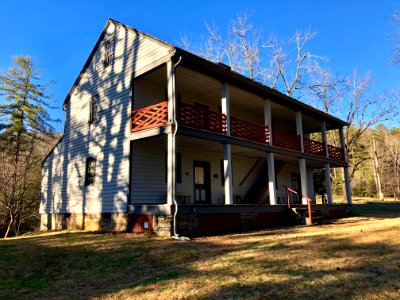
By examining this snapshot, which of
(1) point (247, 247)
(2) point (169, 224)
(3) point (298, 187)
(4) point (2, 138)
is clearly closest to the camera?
(1) point (247, 247)

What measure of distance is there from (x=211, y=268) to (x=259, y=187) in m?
13.6

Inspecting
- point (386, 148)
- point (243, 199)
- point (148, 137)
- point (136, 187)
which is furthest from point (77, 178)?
point (386, 148)

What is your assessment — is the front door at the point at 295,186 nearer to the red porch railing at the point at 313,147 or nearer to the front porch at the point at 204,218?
the red porch railing at the point at 313,147

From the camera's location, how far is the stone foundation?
14539mm

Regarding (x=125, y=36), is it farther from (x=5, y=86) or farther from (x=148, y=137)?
(x=5, y=86)

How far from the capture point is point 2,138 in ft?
93.4

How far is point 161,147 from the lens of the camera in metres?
15.9

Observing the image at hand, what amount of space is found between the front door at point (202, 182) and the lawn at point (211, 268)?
587 centimetres

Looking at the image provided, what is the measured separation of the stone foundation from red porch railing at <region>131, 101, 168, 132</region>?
395 centimetres

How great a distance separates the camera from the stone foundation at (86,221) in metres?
14.5

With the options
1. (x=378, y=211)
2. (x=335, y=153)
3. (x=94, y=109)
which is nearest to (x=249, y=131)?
(x=94, y=109)

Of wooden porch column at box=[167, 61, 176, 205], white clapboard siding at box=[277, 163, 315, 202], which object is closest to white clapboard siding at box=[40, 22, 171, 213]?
wooden porch column at box=[167, 61, 176, 205]

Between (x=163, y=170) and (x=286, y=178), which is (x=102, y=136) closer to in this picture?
(x=163, y=170)

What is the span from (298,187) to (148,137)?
15.9 metres
